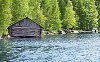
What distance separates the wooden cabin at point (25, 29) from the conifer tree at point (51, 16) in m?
20.8

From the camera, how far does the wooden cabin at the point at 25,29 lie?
305ft

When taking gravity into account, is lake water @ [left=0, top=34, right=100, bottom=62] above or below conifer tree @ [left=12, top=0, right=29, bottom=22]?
below

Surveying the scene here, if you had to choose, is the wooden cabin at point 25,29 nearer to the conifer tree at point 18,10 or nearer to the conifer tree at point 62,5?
the conifer tree at point 18,10

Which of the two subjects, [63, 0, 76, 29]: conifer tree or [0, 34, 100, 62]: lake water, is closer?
[0, 34, 100, 62]: lake water

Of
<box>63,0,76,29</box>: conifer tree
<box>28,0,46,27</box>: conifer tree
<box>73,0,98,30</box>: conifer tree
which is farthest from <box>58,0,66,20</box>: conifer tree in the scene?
<box>28,0,46,27</box>: conifer tree

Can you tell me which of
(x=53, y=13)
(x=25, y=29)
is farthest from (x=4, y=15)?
(x=53, y=13)

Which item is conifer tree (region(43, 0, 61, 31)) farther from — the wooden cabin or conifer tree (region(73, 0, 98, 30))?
conifer tree (region(73, 0, 98, 30))

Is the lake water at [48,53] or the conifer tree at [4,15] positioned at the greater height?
the conifer tree at [4,15]

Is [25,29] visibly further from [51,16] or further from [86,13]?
[86,13]

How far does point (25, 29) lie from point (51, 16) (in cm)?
2574

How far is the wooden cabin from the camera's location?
92938mm

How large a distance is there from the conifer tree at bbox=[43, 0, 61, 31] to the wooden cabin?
20.8 m

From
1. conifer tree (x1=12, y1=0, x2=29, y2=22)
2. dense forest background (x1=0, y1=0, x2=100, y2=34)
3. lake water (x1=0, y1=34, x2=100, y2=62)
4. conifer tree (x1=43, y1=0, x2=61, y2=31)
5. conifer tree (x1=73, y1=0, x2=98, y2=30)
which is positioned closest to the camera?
lake water (x1=0, y1=34, x2=100, y2=62)

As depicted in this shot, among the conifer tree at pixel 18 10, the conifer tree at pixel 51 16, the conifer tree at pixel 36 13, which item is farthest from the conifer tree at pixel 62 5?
the conifer tree at pixel 18 10
